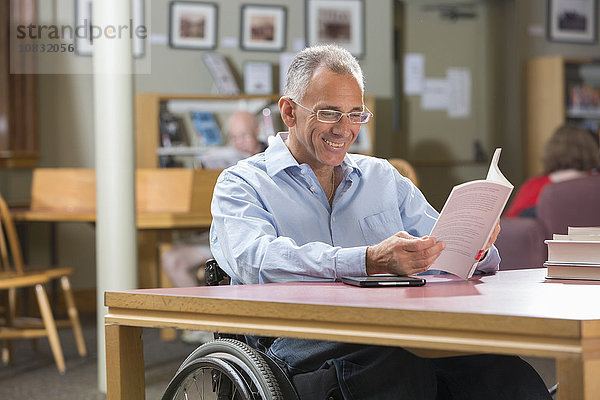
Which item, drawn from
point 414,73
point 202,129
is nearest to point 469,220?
point 202,129

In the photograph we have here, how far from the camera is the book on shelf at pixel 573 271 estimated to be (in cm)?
187

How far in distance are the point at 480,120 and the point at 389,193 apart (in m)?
6.19

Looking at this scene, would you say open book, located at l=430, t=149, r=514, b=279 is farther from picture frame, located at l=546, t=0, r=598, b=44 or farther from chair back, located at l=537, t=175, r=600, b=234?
picture frame, located at l=546, t=0, r=598, b=44

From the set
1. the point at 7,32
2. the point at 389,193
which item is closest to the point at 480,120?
the point at 7,32

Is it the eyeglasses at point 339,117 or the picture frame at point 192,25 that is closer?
the eyeglasses at point 339,117

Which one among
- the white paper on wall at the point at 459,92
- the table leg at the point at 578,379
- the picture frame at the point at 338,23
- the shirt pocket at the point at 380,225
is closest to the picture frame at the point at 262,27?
the picture frame at the point at 338,23

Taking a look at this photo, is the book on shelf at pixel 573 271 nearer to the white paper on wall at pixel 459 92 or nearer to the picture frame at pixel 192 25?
the picture frame at pixel 192 25

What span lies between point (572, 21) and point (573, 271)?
7.15 meters

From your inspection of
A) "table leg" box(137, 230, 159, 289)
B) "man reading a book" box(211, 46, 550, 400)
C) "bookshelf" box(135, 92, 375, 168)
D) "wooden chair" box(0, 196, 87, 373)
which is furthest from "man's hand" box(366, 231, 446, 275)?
"bookshelf" box(135, 92, 375, 168)

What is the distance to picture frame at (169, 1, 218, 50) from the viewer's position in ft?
21.8

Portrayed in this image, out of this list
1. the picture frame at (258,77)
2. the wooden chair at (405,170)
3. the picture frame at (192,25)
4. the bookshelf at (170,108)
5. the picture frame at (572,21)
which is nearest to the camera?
the wooden chair at (405,170)

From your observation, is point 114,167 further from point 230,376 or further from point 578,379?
point 578,379

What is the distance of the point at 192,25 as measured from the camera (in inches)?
262

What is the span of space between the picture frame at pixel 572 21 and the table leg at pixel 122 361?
7505 millimetres
